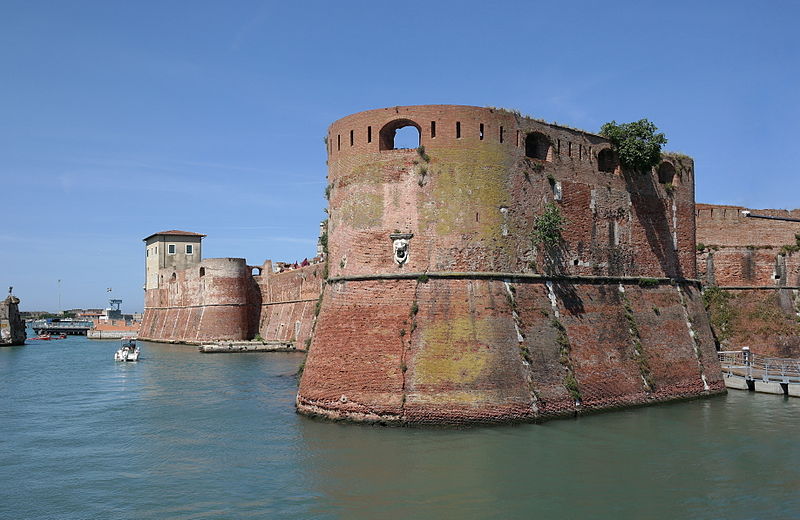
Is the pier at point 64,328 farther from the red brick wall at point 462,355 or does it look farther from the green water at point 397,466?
the red brick wall at point 462,355

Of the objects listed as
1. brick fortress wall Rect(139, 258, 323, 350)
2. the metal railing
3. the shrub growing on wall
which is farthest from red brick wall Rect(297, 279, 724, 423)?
brick fortress wall Rect(139, 258, 323, 350)

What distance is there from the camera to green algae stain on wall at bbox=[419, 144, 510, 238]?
2062 cm

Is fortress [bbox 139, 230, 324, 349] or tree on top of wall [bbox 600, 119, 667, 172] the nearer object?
tree on top of wall [bbox 600, 119, 667, 172]

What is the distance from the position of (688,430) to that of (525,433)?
5180 millimetres

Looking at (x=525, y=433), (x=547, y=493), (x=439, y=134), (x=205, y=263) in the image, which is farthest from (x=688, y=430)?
(x=205, y=263)

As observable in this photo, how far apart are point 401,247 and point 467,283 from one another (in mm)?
2250

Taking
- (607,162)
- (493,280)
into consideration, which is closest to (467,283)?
(493,280)

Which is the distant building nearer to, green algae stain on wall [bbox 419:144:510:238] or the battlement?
the battlement

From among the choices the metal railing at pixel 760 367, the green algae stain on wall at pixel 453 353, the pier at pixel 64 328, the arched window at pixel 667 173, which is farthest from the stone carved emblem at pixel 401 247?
the pier at pixel 64 328

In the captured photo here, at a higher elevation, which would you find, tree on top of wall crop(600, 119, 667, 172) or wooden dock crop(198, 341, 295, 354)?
tree on top of wall crop(600, 119, 667, 172)

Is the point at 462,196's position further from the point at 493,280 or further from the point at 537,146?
the point at 537,146

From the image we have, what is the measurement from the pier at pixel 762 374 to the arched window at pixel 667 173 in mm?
7528

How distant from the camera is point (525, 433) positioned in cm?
1827

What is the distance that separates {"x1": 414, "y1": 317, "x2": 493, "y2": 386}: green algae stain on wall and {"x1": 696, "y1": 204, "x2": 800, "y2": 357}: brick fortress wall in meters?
19.4
